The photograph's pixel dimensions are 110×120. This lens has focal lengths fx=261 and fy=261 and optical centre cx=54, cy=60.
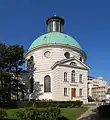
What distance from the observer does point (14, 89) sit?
55.6 meters

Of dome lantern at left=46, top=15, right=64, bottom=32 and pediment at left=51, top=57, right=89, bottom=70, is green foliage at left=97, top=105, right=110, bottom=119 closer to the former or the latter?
pediment at left=51, top=57, right=89, bottom=70

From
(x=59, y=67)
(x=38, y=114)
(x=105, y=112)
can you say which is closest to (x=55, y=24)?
(x=59, y=67)

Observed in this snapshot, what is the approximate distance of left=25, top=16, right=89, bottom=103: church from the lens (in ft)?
191

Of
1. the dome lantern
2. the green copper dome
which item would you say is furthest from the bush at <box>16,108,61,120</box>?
the dome lantern

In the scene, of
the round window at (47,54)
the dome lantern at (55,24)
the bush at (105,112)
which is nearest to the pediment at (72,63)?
the round window at (47,54)

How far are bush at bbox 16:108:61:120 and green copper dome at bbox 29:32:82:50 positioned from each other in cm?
4221

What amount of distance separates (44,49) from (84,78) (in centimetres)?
1202

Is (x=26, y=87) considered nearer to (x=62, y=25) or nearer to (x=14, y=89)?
(x=14, y=89)

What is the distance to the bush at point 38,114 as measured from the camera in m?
19.6

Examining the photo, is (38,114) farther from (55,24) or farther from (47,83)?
(55,24)

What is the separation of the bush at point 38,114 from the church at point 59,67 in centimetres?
3480

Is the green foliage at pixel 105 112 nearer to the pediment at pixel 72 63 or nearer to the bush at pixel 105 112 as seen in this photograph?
the bush at pixel 105 112

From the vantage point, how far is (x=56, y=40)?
64250mm

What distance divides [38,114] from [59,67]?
38.2 m
